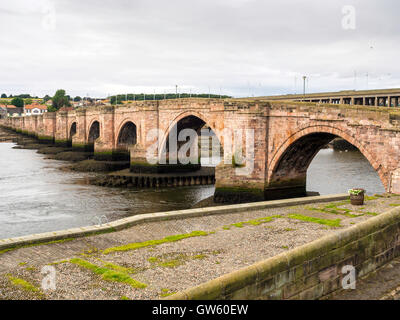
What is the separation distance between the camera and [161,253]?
11578mm

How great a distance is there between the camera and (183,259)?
11.0 m

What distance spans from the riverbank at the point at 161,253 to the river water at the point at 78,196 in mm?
8712

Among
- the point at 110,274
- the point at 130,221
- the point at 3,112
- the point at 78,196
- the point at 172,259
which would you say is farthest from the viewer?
the point at 3,112

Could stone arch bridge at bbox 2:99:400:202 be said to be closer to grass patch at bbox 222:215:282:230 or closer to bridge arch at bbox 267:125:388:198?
bridge arch at bbox 267:125:388:198

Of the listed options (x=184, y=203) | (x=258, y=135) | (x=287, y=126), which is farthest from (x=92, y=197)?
(x=287, y=126)

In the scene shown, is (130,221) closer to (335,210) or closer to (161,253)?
(161,253)

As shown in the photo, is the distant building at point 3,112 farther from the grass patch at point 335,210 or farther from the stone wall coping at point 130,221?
the grass patch at point 335,210

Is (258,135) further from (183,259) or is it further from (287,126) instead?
(183,259)

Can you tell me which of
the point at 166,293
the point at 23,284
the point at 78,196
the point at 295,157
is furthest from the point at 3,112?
the point at 166,293

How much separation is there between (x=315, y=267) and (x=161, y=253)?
423cm

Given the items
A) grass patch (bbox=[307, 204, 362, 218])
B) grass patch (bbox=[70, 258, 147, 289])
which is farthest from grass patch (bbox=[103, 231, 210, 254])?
grass patch (bbox=[307, 204, 362, 218])

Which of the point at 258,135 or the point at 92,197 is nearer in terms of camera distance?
the point at 258,135
